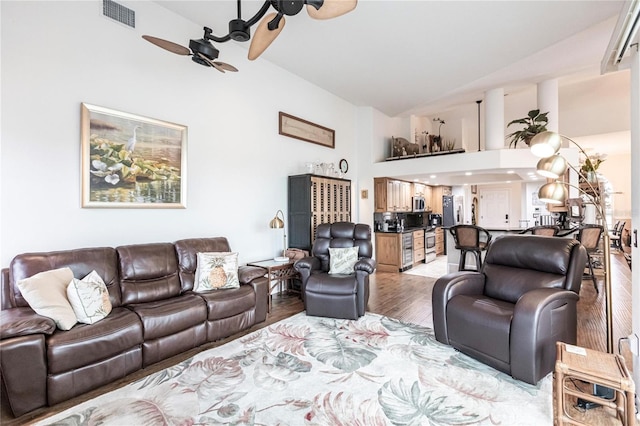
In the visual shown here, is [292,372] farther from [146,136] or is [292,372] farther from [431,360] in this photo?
[146,136]

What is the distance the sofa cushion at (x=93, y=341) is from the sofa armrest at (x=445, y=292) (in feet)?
8.66

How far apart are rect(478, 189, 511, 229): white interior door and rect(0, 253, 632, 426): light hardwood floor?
395 cm

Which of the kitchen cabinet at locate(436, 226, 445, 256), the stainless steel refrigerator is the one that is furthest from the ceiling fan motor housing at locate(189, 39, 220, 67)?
the stainless steel refrigerator

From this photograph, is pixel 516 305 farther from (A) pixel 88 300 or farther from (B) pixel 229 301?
(A) pixel 88 300

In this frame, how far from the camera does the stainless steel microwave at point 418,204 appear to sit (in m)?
8.00

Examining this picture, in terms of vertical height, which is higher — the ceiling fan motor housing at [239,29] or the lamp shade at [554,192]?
the ceiling fan motor housing at [239,29]

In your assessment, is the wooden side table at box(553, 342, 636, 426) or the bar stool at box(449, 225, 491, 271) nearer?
the wooden side table at box(553, 342, 636, 426)

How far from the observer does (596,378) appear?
1.63 metres

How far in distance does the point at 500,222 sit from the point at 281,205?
8.47 metres

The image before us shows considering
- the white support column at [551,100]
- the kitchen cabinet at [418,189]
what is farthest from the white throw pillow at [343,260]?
the white support column at [551,100]

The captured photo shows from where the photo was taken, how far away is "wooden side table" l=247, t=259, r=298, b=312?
4195 mm

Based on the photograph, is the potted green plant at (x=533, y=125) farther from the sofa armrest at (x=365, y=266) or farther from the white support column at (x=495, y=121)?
the sofa armrest at (x=365, y=266)

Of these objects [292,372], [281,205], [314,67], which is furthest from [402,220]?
[292,372]

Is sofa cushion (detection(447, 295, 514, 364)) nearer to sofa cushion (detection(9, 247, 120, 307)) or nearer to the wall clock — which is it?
sofa cushion (detection(9, 247, 120, 307))
